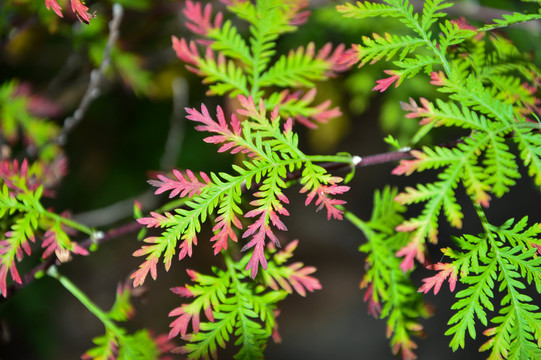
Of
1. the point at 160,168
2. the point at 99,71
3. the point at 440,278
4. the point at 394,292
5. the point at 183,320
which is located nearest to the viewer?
the point at 440,278

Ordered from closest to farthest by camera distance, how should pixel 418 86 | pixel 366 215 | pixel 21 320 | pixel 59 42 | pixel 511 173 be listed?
pixel 511 173 < pixel 418 86 < pixel 59 42 < pixel 21 320 < pixel 366 215

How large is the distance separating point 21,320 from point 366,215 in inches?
109

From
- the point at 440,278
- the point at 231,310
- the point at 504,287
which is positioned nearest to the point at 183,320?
the point at 231,310

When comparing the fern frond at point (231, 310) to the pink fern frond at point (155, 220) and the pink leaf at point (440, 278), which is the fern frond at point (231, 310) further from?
the pink leaf at point (440, 278)

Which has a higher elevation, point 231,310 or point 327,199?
point 327,199

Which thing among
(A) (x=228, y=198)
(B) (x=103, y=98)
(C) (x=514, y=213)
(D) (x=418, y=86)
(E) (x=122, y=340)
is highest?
(A) (x=228, y=198)

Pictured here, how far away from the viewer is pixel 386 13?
31.9 inches

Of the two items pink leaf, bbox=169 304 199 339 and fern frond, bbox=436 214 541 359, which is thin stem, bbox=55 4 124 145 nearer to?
pink leaf, bbox=169 304 199 339

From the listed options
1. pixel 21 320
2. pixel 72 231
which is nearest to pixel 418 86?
pixel 72 231

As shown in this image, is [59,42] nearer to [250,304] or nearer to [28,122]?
[28,122]

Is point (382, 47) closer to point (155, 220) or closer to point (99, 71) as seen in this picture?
point (155, 220)

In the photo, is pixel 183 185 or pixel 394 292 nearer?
pixel 183 185

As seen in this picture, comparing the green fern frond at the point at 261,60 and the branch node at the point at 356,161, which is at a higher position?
the green fern frond at the point at 261,60

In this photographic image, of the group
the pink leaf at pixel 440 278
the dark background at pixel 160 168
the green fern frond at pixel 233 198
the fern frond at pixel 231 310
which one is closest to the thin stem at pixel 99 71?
the dark background at pixel 160 168
